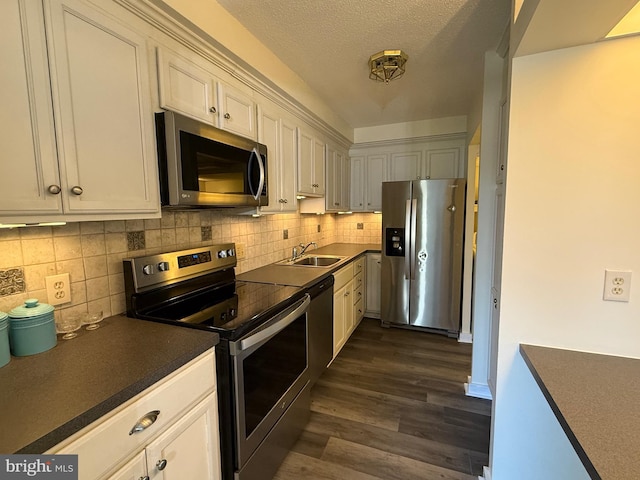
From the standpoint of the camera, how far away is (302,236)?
10.6ft

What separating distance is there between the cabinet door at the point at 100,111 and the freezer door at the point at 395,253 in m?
2.60

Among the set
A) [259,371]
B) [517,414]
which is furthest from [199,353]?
[517,414]

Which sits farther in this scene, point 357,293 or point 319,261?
point 357,293

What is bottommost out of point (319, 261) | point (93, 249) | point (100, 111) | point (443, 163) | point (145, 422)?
point (145, 422)

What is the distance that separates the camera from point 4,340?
88 centimetres

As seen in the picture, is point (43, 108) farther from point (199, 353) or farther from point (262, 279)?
point (262, 279)

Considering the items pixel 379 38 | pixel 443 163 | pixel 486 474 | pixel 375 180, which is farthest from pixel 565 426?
pixel 375 180

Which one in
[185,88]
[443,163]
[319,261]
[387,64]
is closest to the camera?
[185,88]

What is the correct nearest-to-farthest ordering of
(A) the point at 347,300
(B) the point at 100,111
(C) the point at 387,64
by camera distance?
(B) the point at 100,111, (C) the point at 387,64, (A) the point at 347,300

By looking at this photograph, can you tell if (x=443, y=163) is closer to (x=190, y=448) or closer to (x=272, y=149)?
(x=272, y=149)

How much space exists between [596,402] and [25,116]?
73.6 inches

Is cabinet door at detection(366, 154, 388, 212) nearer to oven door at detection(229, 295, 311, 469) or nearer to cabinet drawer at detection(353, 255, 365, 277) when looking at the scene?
cabinet drawer at detection(353, 255, 365, 277)

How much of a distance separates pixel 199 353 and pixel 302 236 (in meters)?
2.23

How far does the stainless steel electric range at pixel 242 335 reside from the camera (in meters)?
1.21
